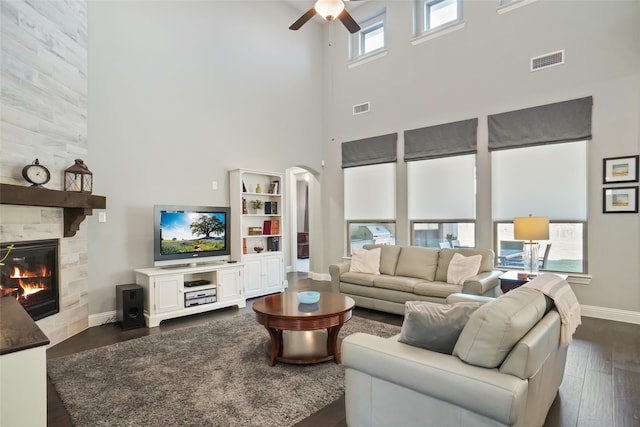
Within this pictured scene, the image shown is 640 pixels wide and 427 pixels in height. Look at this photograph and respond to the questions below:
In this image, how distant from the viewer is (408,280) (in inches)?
178

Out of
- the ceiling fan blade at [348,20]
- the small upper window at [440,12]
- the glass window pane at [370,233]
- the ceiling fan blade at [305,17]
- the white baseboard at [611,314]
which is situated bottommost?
the white baseboard at [611,314]

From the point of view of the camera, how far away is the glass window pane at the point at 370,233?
6453 millimetres

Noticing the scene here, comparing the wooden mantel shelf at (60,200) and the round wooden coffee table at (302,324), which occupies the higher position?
the wooden mantel shelf at (60,200)

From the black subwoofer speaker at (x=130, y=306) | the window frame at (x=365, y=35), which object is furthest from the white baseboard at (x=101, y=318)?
the window frame at (x=365, y=35)

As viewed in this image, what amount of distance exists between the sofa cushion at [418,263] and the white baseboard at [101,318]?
3.86m

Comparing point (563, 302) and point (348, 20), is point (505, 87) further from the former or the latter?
point (563, 302)

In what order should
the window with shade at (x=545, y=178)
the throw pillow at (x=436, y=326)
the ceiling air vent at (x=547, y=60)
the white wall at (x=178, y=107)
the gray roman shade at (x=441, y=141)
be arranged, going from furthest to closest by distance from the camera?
the gray roman shade at (x=441, y=141), the ceiling air vent at (x=547, y=60), the window with shade at (x=545, y=178), the white wall at (x=178, y=107), the throw pillow at (x=436, y=326)

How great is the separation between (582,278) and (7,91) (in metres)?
6.70

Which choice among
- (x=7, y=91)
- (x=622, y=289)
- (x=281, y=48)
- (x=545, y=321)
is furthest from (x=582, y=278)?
(x=7, y=91)

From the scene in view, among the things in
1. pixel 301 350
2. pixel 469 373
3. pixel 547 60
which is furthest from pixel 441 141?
pixel 469 373

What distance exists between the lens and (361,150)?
6.72m

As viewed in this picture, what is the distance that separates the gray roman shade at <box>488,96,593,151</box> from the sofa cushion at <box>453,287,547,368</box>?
3828 mm

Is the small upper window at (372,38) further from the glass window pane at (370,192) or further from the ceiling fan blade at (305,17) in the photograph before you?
the ceiling fan blade at (305,17)

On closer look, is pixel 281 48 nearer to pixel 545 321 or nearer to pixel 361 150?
pixel 361 150
